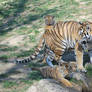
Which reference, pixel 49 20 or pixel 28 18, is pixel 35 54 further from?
pixel 28 18

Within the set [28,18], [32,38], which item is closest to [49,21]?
[32,38]

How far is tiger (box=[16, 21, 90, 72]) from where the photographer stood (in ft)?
22.4

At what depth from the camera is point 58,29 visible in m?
7.22

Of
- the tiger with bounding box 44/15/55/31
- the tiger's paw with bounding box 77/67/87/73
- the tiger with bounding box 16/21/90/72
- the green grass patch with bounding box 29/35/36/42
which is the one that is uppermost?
the tiger with bounding box 44/15/55/31

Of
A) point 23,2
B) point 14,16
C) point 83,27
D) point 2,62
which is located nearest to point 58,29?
point 83,27

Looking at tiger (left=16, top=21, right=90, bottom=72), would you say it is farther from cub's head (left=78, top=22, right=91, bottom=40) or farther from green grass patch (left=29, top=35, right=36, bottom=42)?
green grass patch (left=29, top=35, right=36, bottom=42)

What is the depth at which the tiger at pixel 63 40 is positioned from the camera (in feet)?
22.4

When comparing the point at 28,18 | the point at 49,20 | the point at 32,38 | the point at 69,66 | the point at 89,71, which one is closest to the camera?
the point at 69,66

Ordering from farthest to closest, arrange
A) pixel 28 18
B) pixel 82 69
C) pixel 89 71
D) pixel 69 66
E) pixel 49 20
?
pixel 28 18
pixel 49 20
pixel 89 71
pixel 82 69
pixel 69 66

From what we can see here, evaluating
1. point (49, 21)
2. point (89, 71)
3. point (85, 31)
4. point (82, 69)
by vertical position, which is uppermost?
point (49, 21)

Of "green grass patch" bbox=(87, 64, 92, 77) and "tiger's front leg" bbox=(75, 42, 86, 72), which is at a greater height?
"tiger's front leg" bbox=(75, 42, 86, 72)

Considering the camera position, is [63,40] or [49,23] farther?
[49,23]

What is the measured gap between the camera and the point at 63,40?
7.09 metres

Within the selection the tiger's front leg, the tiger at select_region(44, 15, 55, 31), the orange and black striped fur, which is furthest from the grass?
the tiger at select_region(44, 15, 55, 31)
